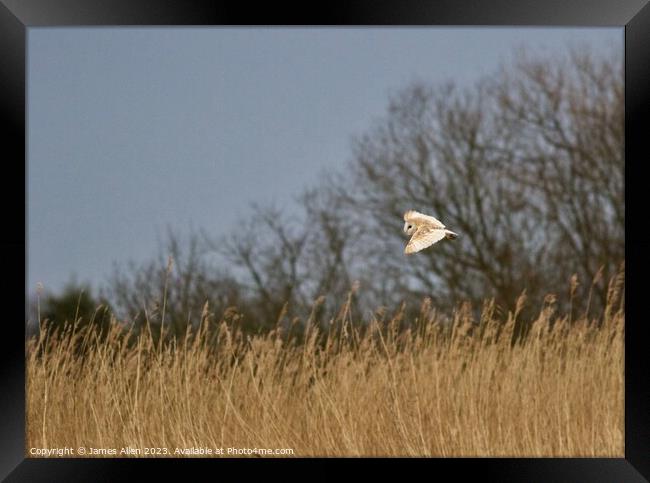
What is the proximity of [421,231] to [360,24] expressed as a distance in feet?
4.33

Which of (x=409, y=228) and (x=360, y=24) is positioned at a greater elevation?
(x=360, y=24)

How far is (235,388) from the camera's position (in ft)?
18.3

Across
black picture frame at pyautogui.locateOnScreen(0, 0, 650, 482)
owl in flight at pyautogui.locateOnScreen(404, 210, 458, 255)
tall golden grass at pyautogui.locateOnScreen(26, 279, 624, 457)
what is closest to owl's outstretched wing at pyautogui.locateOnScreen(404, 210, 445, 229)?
owl in flight at pyautogui.locateOnScreen(404, 210, 458, 255)

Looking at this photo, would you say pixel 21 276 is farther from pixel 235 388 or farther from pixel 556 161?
pixel 556 161

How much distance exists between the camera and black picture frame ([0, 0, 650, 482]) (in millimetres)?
4004

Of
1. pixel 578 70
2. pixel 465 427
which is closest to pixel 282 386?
pixel 465 427

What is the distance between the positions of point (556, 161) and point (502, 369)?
3.36m

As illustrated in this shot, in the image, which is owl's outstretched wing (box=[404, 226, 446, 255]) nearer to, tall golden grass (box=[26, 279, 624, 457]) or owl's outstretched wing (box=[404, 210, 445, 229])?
owl's outstretched wing (box=[404, 210, 445, 229])

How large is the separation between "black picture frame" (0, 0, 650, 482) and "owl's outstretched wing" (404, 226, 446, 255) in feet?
3.53

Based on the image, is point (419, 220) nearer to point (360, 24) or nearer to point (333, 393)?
point (360, 24)

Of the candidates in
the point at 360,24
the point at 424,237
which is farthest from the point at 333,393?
the point at 360,24

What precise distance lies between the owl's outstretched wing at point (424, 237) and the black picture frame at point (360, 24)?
3.53ft

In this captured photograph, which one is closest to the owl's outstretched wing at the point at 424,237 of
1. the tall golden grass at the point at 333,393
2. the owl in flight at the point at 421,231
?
the owl in flight at the point at 421,231

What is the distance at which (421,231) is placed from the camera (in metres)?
4.76
